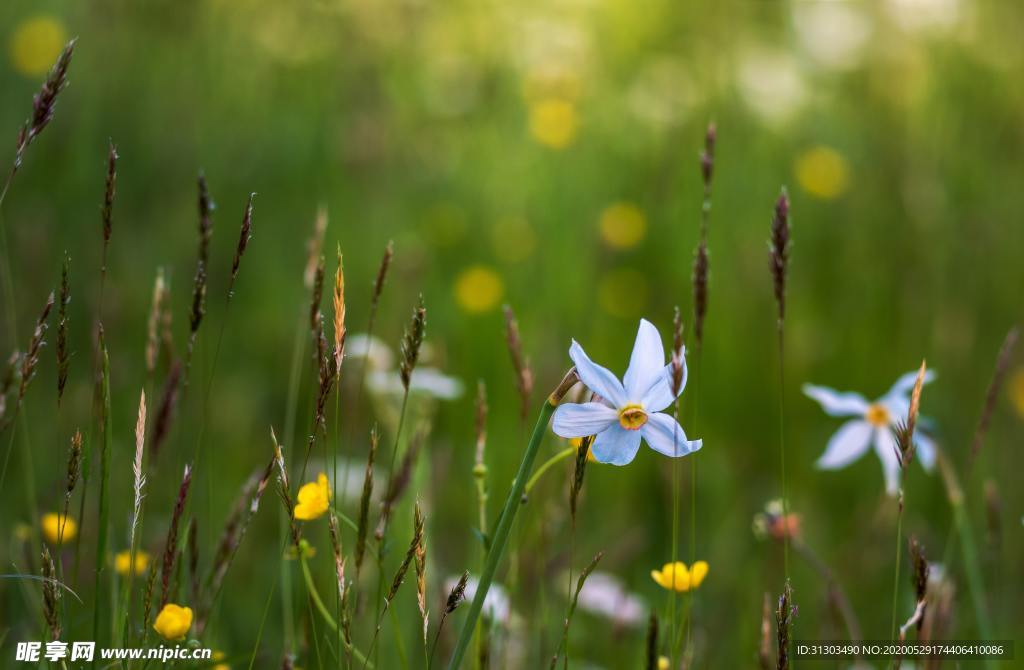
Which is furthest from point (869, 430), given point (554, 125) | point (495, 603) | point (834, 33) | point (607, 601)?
point (834, 33)

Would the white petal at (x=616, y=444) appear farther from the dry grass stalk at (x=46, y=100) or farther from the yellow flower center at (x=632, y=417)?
the dry grass stalk at (x=46, y=100)

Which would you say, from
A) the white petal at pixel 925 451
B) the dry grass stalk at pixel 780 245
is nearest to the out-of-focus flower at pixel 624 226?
the white petal at pixel 925 451

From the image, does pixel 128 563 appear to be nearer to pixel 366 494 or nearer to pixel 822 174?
pixel 366 494

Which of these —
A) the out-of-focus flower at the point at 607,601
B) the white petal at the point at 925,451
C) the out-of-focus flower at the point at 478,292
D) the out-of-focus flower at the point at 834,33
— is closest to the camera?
the white petal at the point at 925,451

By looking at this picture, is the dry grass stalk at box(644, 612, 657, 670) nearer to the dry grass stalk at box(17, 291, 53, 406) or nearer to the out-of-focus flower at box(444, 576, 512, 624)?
the out-of-focus flower at box(444, 576, 512, 624)

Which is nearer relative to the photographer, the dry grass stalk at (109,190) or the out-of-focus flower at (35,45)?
the dry grass stalk at (109,190)

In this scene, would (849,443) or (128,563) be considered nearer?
(128,563)

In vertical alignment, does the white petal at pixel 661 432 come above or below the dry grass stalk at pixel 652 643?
above
